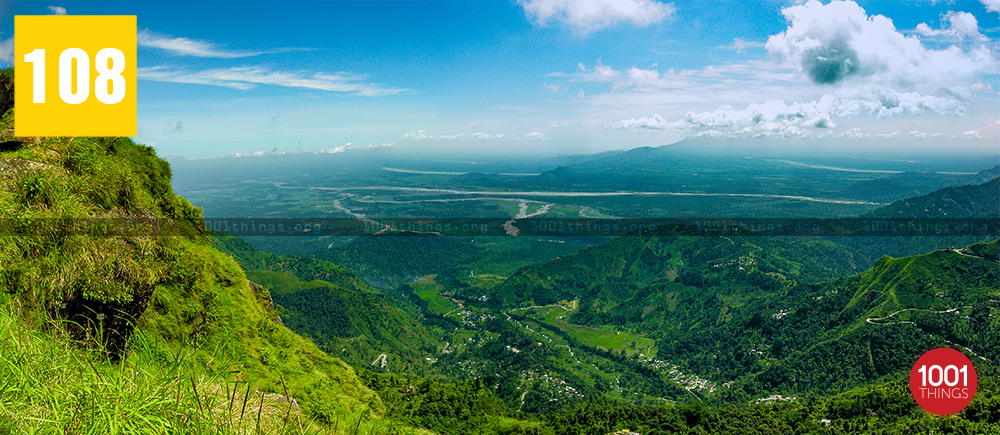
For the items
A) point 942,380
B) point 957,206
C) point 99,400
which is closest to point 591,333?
point 942,380

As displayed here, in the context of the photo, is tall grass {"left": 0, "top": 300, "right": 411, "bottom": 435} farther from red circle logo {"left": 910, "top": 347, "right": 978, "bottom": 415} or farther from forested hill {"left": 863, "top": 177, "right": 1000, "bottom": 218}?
forested hill {"left": 863, "top": 177, "right": 1000, "bottom": 218}

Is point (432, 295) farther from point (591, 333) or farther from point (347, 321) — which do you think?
point (347, 321)

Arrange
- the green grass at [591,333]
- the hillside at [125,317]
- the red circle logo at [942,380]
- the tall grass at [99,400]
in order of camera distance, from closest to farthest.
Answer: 1. the tall grass at [99,400]
2. the hillside at [125,317]
3. the red circle logo at [942,380]
4. the green grass at [591,333]

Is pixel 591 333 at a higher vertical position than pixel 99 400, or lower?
→ lower

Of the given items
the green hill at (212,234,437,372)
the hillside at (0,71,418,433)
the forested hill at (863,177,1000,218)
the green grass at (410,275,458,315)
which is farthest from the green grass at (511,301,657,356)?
the forested hill at (863,177,1000,218)

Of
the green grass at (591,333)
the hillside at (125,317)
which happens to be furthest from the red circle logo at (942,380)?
the green grass at (591,333)

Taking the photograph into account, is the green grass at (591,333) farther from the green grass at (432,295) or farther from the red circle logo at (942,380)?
the red circle logo at (942,380)
